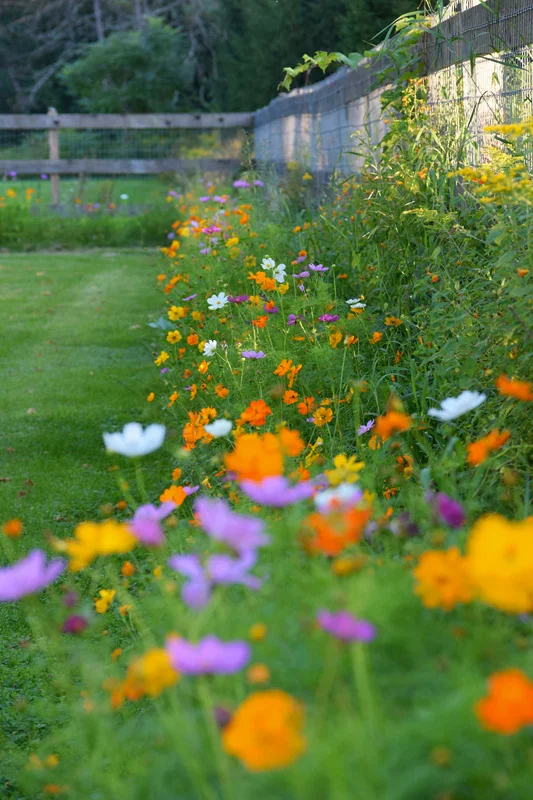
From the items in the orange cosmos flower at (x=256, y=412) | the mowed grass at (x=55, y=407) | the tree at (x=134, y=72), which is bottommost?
the mowed grass at (x=55, y=407)

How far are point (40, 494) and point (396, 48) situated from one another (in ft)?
8.28

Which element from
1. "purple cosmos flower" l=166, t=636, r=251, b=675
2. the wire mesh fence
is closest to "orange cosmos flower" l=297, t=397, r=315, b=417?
the wire mesh fence

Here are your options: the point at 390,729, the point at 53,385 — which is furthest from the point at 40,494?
the point at 390,729

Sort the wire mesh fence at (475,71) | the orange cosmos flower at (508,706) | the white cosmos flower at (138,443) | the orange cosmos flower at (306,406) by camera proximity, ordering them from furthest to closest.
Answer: the wire mesh fence at (475,71) < the orange cosmos flower at (306,406) < the white cosmos flower at (138,443) < the orange cosmos flower at (508,706)

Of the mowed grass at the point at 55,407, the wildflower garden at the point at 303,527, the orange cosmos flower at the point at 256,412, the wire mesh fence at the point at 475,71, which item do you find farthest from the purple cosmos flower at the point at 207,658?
the wire mesh fence at the point at 475,71

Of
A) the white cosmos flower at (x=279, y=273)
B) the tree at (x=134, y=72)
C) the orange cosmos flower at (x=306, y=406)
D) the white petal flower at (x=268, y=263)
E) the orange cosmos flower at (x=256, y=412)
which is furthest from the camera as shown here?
the tree at (x=134, y=72)

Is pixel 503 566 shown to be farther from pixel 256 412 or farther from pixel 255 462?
pixel 256 412

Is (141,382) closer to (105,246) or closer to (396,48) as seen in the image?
(396,48)

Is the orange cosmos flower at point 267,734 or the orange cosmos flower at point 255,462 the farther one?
the orange cosmos flower at point 255,462

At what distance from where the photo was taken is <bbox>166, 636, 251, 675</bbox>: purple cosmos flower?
3.33 ft

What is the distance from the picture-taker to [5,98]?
28.3m

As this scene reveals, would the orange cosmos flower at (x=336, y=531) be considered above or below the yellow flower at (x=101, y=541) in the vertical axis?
above

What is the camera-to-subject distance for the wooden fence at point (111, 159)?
13656 mm

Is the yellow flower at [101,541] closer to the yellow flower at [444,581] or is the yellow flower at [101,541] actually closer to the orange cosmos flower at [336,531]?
the orange cosmos flower at [336,531]
